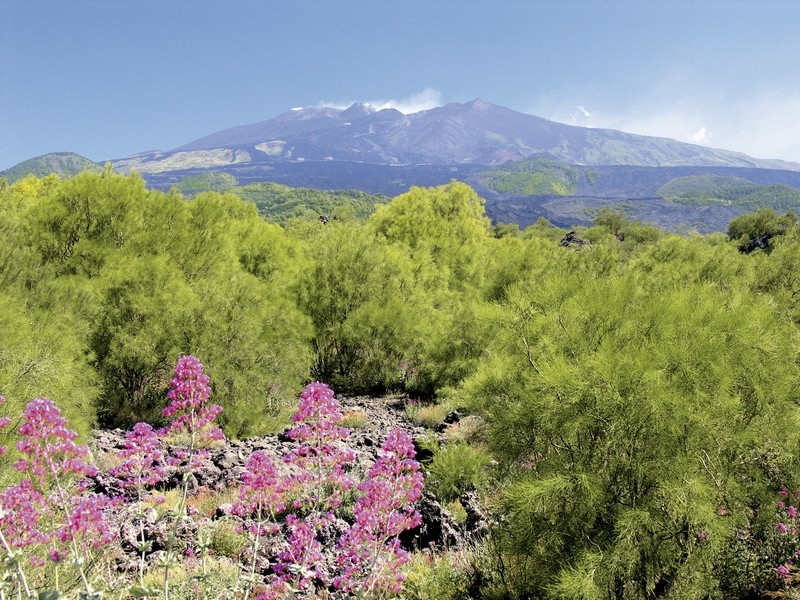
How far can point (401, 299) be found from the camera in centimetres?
2014

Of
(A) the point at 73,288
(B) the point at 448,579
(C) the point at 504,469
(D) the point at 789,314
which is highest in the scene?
(A) the point at 73,288

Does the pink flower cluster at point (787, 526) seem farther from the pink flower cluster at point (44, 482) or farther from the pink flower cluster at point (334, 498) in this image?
the pink flower cluster at point (44, 482)

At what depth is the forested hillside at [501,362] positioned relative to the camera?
4859mm

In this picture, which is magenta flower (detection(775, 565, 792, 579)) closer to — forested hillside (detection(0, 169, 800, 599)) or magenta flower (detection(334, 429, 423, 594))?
forested hillside (detection(0, 169, 800, 599))

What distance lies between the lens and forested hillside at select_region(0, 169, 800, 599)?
4.86 m

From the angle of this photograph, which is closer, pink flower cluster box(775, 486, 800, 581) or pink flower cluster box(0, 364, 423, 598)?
pink flower cluster box(0, 364, 423, 598)

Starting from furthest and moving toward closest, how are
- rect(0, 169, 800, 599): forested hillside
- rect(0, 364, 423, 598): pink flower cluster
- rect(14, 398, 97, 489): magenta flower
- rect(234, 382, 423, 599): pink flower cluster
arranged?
rect(0, 169, 800, 599): forested hillside < rect(234, 382, 423, 599): pink flower cluster < rect(0, 364, 423, 598): pink flower cluster < rect(14, 398, 97, 489): magenta flower

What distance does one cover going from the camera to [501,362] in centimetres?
663

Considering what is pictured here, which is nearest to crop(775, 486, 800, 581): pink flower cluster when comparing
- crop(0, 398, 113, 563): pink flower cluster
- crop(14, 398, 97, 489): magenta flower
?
crop(0, 398, 113, 563): pink flower cluster

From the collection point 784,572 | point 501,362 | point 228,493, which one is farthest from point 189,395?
point 784,572

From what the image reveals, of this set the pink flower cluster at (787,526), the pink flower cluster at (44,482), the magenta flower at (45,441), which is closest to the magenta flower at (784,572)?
the pink flower cluster at (787,526)

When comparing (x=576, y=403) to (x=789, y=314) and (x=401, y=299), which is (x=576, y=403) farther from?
(x=401, y=299)

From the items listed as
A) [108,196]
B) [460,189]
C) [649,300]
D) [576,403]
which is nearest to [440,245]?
[460,189]

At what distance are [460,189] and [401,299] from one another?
19.3 metres
